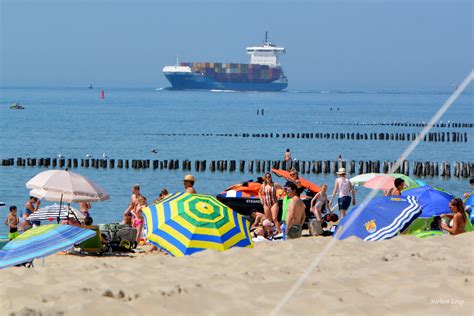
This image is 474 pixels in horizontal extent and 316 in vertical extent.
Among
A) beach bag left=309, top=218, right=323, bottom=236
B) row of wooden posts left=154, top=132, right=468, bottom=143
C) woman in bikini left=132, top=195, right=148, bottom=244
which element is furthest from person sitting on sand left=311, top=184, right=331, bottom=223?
row of wooden posts left=154, top=132, right=468, bottom=143

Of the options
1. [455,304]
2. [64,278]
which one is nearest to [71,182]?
[64,278]

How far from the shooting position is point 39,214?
13.9m

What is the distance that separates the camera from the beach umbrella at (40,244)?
9.47m

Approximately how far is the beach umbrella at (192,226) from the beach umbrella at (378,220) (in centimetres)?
123

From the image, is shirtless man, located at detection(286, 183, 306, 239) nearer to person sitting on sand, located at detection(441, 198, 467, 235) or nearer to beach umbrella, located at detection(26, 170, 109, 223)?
person sitting on sand, located at detection(441, 198, 467, 235)

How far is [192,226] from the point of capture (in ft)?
32.7

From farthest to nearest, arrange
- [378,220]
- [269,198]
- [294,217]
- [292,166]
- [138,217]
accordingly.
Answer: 1. [292,166]
2. [269,198]
3. [138,217]
4. [294,217]
5. [378,220]

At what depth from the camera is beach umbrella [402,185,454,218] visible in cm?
1256

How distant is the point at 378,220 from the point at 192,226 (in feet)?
7.48

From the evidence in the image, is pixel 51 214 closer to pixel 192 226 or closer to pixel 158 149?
pixel 192 226

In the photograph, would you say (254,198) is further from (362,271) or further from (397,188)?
(362,271)

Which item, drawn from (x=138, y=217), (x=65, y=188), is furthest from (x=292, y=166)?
(x=65, y=188)

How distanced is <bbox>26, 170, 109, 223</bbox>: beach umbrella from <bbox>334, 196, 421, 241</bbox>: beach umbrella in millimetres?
4103

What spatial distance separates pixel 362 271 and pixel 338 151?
41.5m
